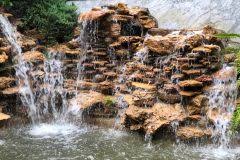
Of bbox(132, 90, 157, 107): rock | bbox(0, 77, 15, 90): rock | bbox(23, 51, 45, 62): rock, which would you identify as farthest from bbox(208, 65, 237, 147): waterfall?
bbox(0, 77, 15, 90): rock

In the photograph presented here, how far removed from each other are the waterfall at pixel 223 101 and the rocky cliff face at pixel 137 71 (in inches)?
4.2

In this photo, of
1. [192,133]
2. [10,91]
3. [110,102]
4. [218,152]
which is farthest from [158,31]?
[218,152]

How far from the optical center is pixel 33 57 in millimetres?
14102

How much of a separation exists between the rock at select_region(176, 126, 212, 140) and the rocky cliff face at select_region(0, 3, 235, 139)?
0.02 m

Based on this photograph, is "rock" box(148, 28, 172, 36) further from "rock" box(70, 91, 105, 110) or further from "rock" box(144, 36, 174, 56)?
"rock" box(70, 91, 105, 110)

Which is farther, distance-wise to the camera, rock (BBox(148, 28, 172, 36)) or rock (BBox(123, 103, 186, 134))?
rock (BBox(148, 28, 172, 36))

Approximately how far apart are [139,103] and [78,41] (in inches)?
162

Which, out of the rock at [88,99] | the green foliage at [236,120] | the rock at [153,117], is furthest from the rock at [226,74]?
the rock at [88,99]

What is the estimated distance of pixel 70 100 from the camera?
13.3m

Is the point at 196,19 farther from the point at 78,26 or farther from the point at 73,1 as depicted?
the point at 73,1

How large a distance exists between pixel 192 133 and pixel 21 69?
5.95 metres

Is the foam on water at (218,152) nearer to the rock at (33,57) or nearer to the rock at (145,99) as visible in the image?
the rock at (145,99)

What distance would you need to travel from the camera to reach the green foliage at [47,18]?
51.8 ft

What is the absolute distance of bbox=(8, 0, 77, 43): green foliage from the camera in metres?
15.8
